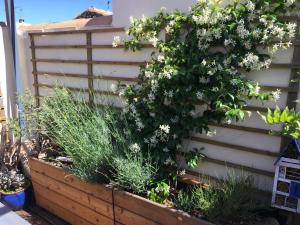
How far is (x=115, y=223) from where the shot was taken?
2451mm

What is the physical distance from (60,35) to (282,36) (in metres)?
2.40

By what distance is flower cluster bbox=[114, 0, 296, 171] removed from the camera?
78.1 inches

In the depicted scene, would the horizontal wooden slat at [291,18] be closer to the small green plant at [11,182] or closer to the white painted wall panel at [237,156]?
the white painted wall panel at [237,156]

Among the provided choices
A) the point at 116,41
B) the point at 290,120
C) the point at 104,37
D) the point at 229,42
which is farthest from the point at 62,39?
the point at 290,120

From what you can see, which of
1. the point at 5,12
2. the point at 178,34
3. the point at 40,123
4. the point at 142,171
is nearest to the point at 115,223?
the point at 142,171

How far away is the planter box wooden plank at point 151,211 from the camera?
79.5 inches

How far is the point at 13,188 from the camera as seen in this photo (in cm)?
334

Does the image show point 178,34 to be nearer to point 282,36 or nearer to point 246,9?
point 246,9

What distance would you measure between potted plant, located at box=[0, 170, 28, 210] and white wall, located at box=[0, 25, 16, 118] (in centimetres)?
92

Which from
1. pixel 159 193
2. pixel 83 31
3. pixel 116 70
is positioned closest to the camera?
pixel 159 193

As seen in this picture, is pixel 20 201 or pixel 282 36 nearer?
pixel 282 36

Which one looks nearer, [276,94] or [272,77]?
[276,94]

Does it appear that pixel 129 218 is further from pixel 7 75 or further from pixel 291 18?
pixel 7 75

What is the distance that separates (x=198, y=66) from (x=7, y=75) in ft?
8.86
